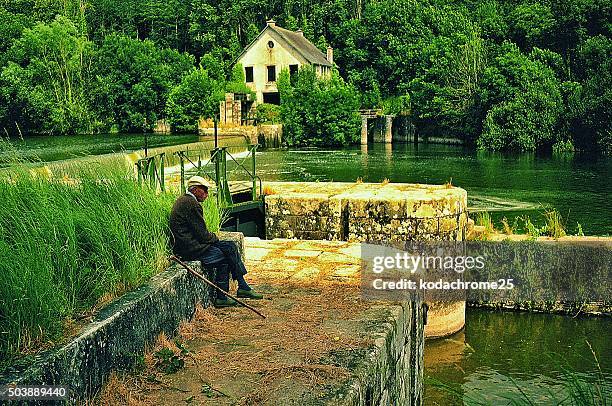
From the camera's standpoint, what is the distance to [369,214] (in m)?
11.9

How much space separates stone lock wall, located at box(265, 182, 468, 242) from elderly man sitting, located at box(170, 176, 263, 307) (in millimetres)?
4949

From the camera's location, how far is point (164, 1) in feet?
244

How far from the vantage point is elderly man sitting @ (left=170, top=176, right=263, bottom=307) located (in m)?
6.73

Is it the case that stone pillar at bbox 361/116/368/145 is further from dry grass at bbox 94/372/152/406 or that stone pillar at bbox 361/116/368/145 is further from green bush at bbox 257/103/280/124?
dry grass at bbox 94/372/152/406

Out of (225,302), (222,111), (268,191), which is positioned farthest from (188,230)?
(222,111)

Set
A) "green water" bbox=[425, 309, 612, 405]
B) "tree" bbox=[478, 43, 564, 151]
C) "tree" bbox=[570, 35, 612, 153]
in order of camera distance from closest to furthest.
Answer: "green water" bbox=[425, 309, 612, 405], "tree" bbox=[570, 35, 612, 153], "tree" bbox=[478, 43, 564, 151]

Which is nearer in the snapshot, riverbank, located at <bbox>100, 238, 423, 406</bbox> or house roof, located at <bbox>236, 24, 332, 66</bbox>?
riverbank, located at <bbox>100, 238, 423, 406</bbox>

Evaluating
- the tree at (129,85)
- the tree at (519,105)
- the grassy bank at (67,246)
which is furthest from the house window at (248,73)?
the grassy bank at (67,246)

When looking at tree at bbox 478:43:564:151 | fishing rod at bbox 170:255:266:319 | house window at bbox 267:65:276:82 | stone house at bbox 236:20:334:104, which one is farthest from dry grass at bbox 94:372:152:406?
house window at bbox 267:65:276:82

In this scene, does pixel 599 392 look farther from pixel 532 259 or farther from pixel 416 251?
pixel 532 259

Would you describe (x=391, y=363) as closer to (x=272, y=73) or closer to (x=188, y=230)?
(x=188, y=230)

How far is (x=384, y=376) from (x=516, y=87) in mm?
44253

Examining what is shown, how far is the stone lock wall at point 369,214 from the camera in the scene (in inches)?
458

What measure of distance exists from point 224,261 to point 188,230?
49 centimetres
